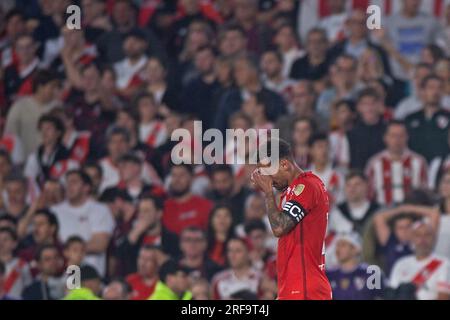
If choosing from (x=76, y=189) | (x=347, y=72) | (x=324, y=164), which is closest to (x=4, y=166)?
(x=76, y=189)

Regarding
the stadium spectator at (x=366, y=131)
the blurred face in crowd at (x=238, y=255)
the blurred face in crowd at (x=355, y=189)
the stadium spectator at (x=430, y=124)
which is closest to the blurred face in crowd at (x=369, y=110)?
the stadium spectator at (x=366, y=131)

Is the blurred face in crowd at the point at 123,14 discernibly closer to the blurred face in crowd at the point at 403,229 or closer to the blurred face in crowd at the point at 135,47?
the blurred face in crowd at the point at 135,47

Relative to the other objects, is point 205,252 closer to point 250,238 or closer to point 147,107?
point 250,238

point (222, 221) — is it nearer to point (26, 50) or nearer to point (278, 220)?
point (26, 50)

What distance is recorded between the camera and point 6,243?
13320mm

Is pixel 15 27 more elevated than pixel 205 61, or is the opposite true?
pixel 15 27

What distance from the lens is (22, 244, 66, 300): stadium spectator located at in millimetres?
12852

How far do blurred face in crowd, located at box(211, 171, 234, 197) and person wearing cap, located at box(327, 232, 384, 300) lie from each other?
1.47 meters

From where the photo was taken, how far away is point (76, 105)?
1494cm

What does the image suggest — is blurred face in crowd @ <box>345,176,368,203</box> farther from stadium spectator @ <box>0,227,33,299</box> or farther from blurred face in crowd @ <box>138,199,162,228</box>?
stadium spectator @ <box>0,227,33,299</box>

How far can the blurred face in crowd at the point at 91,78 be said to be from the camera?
1505 centimetres

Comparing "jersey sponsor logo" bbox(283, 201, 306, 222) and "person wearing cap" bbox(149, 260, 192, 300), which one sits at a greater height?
"jersey sponsor logo" bbox(283, 201, 306, 222)

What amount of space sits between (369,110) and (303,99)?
0.73 metres

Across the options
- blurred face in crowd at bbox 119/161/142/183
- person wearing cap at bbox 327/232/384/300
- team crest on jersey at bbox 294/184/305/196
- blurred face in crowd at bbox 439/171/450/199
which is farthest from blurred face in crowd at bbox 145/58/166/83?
team crest on jersey at bbox 294/184/305/196
